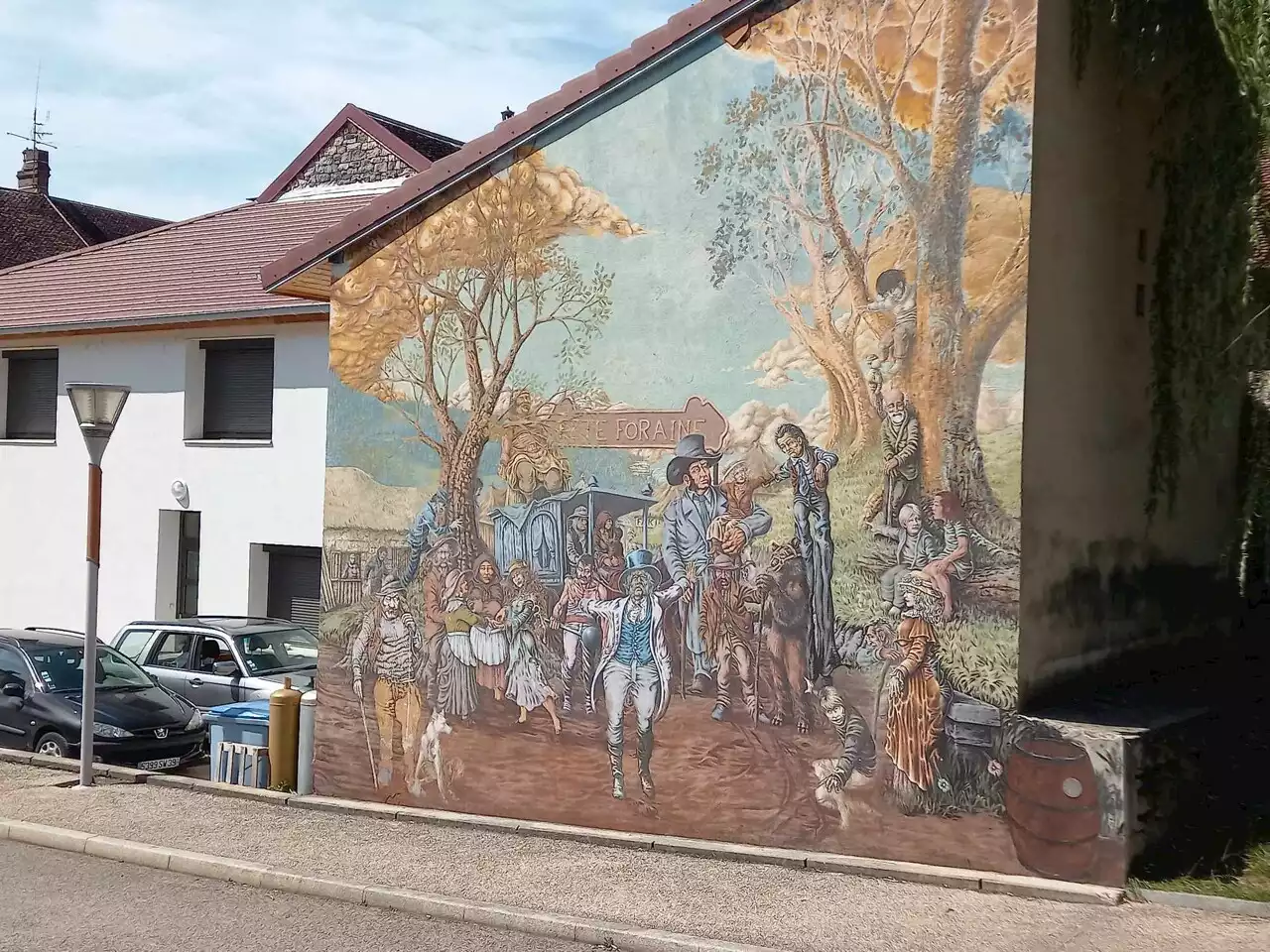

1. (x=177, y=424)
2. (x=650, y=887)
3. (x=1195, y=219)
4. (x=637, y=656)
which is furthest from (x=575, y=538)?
(x=177, y=424)

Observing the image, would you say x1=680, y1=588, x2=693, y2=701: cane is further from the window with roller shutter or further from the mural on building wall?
the window with roller shutter

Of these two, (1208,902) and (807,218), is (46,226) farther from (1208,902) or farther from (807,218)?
(1208,902)

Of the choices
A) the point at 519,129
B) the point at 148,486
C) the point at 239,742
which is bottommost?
the point at 239,742

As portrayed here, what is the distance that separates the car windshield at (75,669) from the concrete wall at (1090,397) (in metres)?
9.91

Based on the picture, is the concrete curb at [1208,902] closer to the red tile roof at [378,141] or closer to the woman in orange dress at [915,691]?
the woman in orange dress at [915,691]

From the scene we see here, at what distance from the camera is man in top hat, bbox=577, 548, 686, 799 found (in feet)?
32.9

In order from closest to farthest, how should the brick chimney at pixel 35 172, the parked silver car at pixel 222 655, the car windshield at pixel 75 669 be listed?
the car windshield at pixel 75 669 < the parked silver car at pixel 222 655 < the brick chimney at pixel 35 172

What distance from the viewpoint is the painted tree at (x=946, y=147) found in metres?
8.80

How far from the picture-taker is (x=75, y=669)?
14281mm

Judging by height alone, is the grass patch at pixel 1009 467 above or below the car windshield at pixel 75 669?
above

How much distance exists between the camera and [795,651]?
9.45 m

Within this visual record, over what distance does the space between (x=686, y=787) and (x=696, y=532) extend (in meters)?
1.94

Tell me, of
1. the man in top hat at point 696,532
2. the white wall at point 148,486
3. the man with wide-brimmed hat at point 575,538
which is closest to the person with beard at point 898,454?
the man in top hat at point 696,532

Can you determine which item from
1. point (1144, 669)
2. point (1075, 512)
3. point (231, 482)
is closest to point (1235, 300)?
point (1075, 512)
